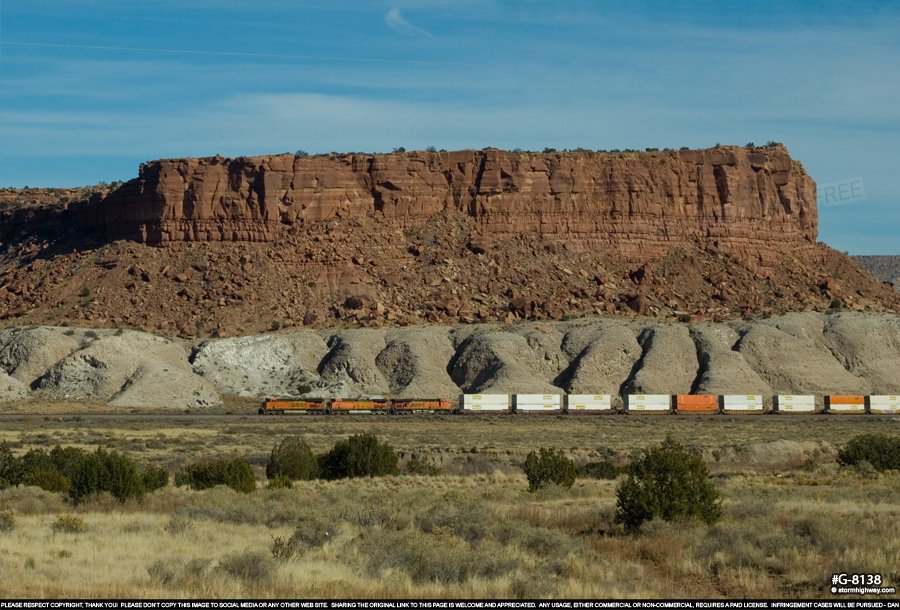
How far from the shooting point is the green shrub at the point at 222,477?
3375 centimetres

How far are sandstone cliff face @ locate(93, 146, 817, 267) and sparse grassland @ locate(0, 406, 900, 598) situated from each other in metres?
70.0

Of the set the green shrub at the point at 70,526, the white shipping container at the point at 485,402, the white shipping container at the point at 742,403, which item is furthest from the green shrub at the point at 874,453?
the white shipping container at the point at 485,402

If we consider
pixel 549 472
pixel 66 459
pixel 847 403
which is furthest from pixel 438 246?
pixel 549 472

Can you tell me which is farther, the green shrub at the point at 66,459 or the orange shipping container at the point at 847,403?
the orange shipping container at the point at 847,403

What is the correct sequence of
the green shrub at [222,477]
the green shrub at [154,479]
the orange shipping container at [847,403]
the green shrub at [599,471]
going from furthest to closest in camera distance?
the orange shipping container at [847,403] < the green shrub at [599,471] < the green shrub at [222,477] < the green shrub at [154,479]

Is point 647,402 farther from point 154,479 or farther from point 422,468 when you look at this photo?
point 154,479

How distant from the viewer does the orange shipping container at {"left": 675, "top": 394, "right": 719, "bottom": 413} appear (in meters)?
83.1

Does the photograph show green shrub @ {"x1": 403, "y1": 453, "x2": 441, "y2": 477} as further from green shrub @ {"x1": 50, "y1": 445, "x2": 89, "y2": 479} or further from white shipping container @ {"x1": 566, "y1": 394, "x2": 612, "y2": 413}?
white shipping container @ {"x1": 566, "y1": 394, "x2": 612, "y2": 413}

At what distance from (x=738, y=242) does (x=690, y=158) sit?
9273 millimetres

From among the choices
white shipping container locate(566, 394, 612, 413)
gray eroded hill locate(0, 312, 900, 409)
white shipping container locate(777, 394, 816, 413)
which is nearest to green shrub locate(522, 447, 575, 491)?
white shipping container locate(566, 394, 612, 413)

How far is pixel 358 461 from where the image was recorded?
3875 cm

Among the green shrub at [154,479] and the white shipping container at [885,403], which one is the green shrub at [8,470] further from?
the white shipping container at [885,403]

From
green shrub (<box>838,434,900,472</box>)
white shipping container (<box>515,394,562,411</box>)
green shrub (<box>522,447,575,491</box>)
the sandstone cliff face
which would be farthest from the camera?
the sandstone cliff face

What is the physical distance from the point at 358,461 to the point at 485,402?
4385 centimetres
